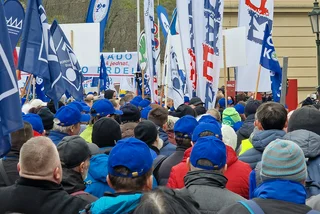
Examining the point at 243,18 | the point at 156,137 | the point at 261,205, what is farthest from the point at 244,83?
the point at 261,205

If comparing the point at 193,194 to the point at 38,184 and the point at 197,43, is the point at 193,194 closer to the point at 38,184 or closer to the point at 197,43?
the point at 38,184

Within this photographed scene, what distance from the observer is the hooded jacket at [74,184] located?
Result: 182 inches

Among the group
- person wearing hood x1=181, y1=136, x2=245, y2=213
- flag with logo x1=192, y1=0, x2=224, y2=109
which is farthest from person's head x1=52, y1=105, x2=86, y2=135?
flag with logo x1=192, y1=0, x2=224, y2=109

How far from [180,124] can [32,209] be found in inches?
95.1

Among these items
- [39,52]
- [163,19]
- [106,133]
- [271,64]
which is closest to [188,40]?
[271,64]

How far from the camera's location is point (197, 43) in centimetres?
1166

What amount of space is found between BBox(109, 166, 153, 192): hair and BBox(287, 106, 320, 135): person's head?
1864 mm

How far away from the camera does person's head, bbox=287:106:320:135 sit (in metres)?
5.44

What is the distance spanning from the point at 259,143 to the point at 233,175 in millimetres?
512

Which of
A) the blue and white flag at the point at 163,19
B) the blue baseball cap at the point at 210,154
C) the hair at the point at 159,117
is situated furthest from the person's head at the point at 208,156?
the blue and white flag at the point at 163,19

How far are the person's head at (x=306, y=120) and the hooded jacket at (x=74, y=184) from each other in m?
1.71

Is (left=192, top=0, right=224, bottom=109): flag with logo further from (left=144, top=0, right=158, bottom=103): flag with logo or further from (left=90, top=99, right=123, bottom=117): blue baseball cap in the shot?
(left=144, top=0, right=158, bottom=103): flag with logo

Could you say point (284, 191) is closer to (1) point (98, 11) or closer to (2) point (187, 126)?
(2) point (187, 126)

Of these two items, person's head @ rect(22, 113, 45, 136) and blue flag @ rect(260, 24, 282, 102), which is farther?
blue flag @ rect(260, 24, 282, 102)
